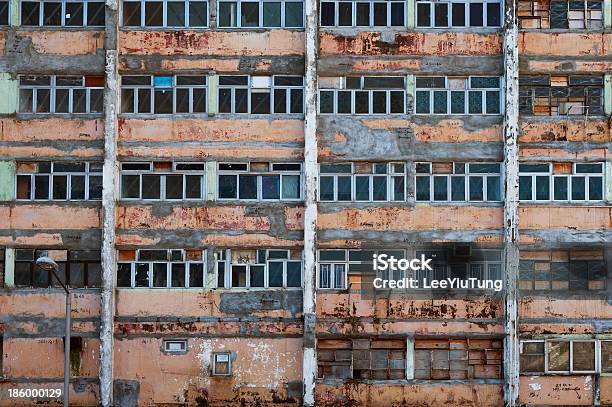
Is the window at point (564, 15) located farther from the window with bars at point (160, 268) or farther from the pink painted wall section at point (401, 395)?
the window with bars at point (160, 268)

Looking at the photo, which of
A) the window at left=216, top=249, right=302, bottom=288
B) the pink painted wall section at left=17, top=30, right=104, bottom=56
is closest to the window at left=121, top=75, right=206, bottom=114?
the pink painted wall section at left=17, top=30, right=104, bottom=56

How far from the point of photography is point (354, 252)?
2391cm

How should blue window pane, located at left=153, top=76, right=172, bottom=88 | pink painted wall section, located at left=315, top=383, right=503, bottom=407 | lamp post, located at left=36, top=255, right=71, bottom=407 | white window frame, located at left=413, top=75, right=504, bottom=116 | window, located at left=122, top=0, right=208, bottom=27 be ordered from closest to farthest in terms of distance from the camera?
lamp post, located at left=36, top=255, right=71, bottom=407 → pink painted wall section, located at left=315, top=383, right=503, bottom=407 → white window frame, located at left=413, top=75, right=504, bottom=116 → blue window pane, located at left=153, top=76, right=172, bottom=88 → window, located at left=122, top=0, right=208, bottom=27

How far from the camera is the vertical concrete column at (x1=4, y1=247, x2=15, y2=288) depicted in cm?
2380

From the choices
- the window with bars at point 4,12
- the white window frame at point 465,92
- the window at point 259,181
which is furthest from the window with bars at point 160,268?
the white window frame at point 465,92

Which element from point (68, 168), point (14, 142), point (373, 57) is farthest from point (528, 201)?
point (14, 142)

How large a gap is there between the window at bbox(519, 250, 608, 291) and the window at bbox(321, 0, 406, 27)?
292 inches

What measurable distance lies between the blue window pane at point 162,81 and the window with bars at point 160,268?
14.9 feet

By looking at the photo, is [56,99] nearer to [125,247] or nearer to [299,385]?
[125,247]

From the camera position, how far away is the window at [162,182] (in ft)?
78.8

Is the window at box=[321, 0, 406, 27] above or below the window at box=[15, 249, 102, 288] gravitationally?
above

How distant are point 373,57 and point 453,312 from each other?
7244 mm

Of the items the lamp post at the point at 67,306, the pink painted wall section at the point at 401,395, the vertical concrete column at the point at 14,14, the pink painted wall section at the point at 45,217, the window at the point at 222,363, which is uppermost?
the vertical concrete column at the point at 14,14

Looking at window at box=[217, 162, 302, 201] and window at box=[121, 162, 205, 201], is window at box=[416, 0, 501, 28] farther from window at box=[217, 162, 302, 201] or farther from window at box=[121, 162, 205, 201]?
window at box=[121, 162, 205, 201]
